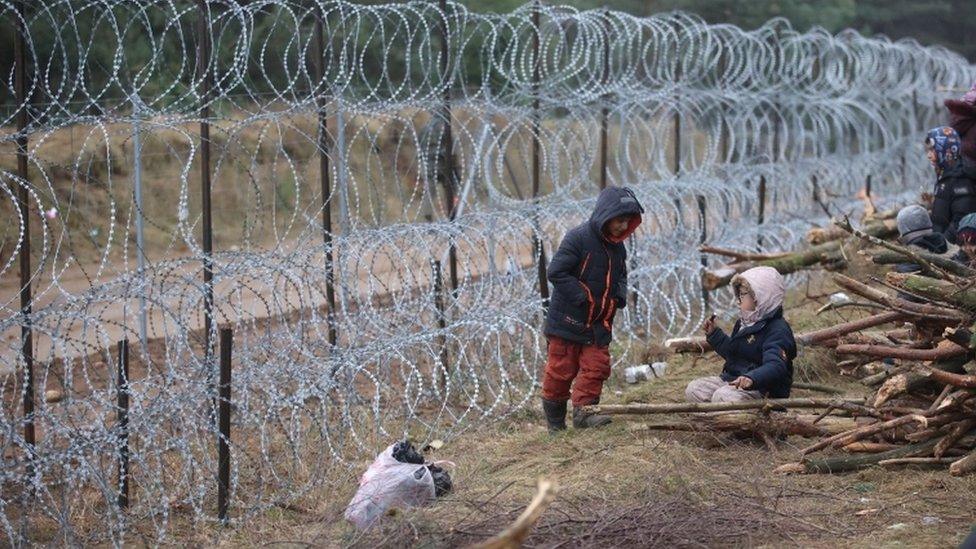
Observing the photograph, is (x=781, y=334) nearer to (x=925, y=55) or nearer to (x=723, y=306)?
(x=723, y=306)

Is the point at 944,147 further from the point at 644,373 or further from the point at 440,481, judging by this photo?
the point at 440,481

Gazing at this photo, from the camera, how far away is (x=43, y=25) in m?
10.8

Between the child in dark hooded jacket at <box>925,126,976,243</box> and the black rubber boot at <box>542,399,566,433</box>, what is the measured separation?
2979mm

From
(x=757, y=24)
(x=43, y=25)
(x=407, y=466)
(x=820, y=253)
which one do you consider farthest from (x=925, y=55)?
(x=407, y=466)

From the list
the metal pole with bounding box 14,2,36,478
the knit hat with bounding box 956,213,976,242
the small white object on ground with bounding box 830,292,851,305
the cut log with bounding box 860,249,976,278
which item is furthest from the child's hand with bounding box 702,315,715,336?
the metal pole with bounding box 14,2,36,478

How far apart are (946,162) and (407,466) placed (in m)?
4.59

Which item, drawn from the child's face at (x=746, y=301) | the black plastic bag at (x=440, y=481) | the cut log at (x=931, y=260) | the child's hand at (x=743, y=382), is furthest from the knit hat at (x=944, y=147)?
the black plastic bag at (x=440, y=481)

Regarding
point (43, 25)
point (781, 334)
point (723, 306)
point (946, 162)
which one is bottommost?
point (723, 306)

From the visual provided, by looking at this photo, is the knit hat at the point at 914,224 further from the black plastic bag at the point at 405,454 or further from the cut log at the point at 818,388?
the black plastic bag at the point at 405,454

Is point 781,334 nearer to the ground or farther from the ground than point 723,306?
farther from the ground

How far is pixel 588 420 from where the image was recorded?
674cm

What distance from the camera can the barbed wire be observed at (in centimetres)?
583

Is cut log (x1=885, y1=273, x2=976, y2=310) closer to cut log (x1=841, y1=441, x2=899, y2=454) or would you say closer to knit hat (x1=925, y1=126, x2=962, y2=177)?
cut log (x1=841, y1=441, x2=899, y2=454)

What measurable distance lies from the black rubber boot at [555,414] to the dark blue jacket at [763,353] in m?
0.88
